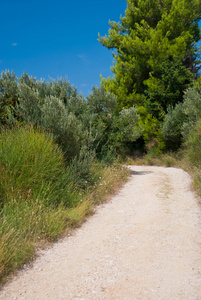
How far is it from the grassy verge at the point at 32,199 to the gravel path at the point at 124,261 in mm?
301

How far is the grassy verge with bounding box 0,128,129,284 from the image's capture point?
4.05 metres

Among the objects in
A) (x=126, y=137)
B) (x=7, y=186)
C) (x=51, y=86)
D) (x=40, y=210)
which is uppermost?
(x=51, y=86)

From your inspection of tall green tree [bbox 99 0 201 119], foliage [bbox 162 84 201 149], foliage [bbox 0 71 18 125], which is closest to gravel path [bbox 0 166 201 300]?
foliage [bbox 0 71 18 125]

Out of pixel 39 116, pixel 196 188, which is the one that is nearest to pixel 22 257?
pixel 39 116

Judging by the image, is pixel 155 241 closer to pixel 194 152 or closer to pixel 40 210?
pixel 40 210

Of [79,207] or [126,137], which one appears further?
[126,137]

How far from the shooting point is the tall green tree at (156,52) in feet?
66.3

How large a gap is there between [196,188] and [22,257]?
6767 mm

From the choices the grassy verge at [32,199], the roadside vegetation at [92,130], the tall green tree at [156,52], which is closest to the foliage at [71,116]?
the roadside vegetation at [92,130]

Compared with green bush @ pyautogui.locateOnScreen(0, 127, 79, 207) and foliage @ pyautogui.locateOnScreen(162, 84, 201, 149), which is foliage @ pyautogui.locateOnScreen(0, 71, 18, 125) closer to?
green bush @ pyautogui.locateOnScreen(0, 127, 79, 207)

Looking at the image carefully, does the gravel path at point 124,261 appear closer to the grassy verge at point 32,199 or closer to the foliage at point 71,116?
the grassy verge at point 32,199

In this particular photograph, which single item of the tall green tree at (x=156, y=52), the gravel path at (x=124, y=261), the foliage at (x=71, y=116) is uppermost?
the tall green tree at (x=156, y=52)

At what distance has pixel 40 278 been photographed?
354cm

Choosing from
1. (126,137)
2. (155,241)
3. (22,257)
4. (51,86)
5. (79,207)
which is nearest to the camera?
(22,257)
